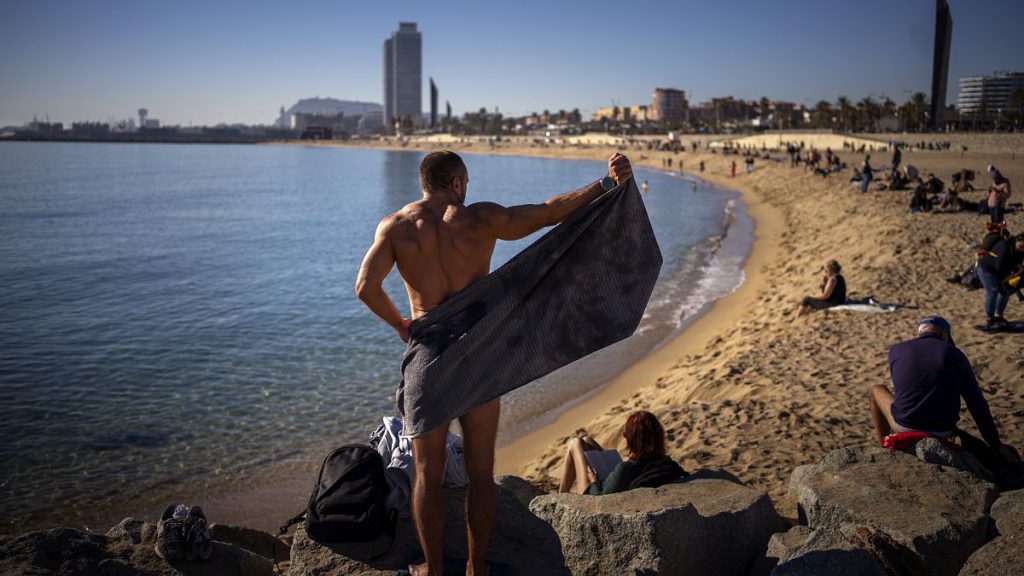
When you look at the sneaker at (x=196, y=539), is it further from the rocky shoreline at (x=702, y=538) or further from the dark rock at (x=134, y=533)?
the dark rock at (x=134, y=533)

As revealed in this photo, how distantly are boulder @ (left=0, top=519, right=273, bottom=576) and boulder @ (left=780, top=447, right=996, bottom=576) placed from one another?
287 centimetres

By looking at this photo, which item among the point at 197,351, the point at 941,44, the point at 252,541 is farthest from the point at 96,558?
the point at 941,44

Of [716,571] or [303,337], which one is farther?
[303,337]

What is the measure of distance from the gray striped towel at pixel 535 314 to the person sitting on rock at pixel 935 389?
83.6 inches

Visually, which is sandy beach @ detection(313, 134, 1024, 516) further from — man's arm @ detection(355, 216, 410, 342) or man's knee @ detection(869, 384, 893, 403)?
man's arm @ detection(355, 216, 410, 342)

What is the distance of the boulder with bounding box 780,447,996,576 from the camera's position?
10.6 feet

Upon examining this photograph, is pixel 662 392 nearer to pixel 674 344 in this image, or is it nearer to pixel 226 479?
pixel 674 344

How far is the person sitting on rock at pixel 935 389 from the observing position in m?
4.43

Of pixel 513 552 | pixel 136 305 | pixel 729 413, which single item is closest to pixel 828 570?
pixel 513 552

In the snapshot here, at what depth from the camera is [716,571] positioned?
137 inches

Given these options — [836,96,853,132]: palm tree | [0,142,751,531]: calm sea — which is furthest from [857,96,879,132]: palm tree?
[0,142,751,531]: calm sea

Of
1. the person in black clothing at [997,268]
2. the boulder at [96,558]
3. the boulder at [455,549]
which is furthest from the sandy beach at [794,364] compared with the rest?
the boulder at [96,558]

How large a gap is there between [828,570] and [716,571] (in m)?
0.68

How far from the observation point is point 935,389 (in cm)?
445
